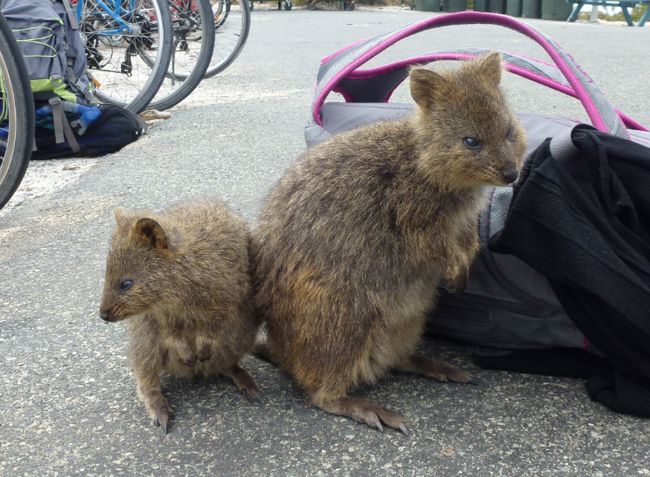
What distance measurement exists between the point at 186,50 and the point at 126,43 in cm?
100

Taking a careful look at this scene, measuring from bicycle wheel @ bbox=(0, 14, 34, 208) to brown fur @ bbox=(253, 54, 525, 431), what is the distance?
6.70ft

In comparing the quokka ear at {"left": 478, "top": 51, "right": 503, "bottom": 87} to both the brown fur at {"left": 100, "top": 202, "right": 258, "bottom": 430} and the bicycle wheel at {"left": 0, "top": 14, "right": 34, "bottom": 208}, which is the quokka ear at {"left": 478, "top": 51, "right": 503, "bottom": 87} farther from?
the bicycle wheel at {"left": 0, "top": 14, "right": 34, "bottom": 208}

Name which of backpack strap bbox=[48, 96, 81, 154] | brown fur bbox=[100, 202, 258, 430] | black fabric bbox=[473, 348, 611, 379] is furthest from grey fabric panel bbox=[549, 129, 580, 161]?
backpack strap bbox=[48, 96, 81, 154]

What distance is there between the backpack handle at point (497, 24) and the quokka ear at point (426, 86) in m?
0.47

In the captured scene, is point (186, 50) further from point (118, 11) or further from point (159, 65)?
point (159, 65)

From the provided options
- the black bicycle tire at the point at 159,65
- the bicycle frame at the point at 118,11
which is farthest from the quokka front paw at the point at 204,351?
the bicycle frame at the point at 118,11

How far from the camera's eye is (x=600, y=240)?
7.38ft

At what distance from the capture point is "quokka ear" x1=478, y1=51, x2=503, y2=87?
8.66 ft

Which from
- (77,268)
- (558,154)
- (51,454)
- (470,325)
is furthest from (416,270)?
(77,268)

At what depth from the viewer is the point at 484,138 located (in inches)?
97.9

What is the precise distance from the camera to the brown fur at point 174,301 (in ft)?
8.34

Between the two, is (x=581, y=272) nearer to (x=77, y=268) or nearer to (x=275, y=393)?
(x=275, y=393)

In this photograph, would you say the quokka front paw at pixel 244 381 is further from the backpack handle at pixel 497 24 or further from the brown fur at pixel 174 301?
the backpack handle at pixel 497 24

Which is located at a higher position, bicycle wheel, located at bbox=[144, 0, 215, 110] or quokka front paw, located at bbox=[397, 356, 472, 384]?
bicycle wheel, located at bbox=[144, 0, 215, 110]
